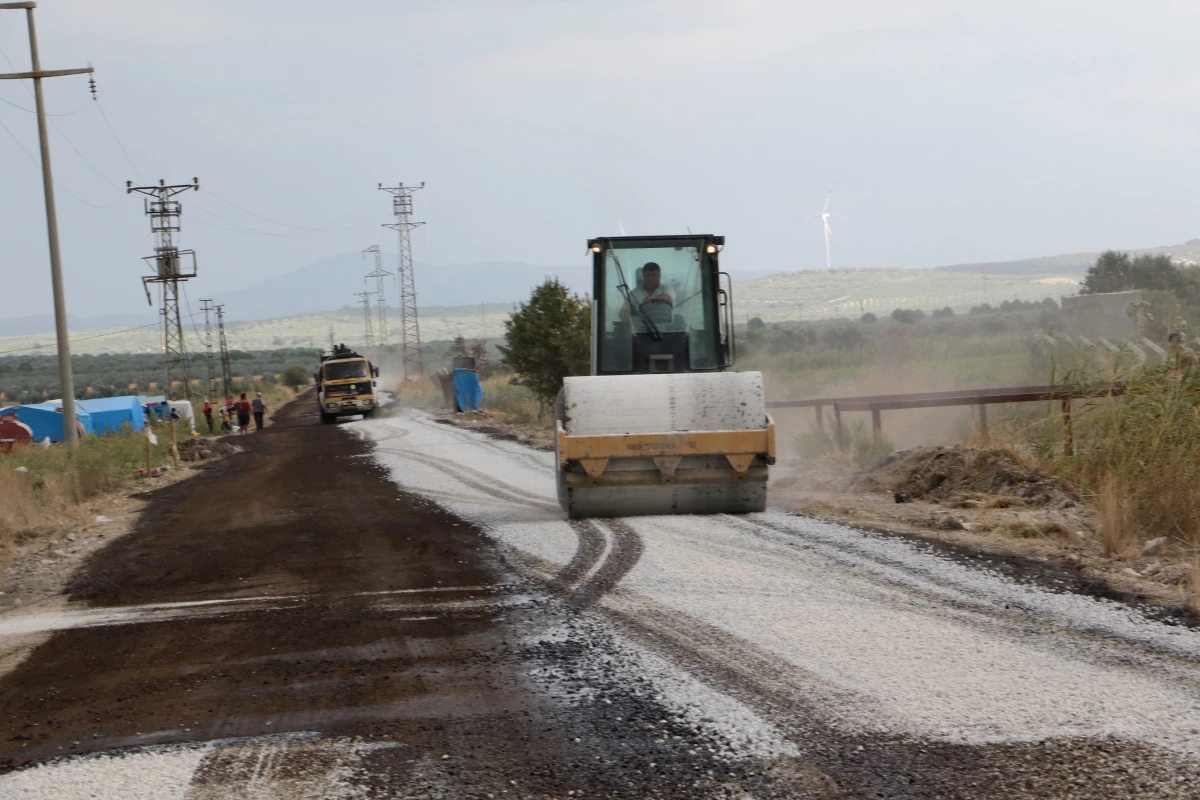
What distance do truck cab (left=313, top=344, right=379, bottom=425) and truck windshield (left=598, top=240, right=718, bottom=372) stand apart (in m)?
37.7

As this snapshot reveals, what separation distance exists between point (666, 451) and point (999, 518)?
10.4 feet

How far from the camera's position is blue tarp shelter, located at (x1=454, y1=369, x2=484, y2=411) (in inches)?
1796

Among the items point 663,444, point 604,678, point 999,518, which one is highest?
point 663,444

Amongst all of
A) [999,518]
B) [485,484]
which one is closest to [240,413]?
[485,484]

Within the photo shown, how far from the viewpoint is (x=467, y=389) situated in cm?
4572

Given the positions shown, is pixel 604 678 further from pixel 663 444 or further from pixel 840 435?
pixel 840 435

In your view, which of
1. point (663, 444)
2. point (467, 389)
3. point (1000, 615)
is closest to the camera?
point (1000, 615)

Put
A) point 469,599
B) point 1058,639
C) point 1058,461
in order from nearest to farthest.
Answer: point 1058,639 < point 469,599 < point 1058,461

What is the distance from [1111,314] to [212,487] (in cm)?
3769

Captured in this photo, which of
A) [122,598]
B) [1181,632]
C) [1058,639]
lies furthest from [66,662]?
[1181,632]

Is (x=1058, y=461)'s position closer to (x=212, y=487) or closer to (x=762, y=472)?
(x=762, y=472)

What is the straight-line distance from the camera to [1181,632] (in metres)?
6.65

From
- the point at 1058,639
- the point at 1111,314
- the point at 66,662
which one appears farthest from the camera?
the point at 1111,314

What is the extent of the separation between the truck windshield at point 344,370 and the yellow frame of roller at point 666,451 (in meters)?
40.2
